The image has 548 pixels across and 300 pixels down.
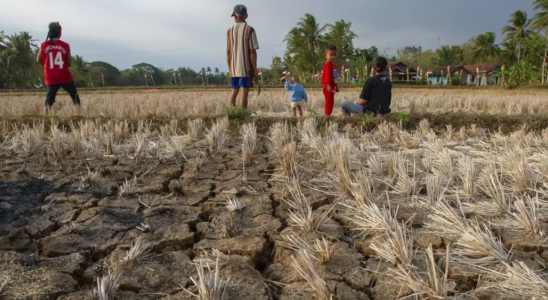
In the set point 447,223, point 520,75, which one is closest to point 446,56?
point 520,75

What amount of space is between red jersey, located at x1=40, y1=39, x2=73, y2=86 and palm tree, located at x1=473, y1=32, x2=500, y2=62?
5403 centimetres

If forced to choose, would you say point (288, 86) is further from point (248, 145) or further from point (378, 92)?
Answer: point (248, 145)

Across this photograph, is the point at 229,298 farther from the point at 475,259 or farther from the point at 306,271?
the point at 475,259

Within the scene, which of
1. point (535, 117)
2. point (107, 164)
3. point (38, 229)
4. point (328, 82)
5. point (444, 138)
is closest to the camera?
point (38, 229)

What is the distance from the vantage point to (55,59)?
5.49 meters

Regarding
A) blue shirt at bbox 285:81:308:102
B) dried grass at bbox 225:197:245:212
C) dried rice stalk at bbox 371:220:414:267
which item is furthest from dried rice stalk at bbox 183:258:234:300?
blue shirt at bbox 285:81:308:102

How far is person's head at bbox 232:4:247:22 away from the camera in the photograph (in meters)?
4.99

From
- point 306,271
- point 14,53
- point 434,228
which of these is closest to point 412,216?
point 434,228

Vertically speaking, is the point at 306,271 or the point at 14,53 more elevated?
the point at 14,53

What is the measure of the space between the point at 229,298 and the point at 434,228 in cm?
100

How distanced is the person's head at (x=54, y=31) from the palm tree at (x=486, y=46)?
5403 cm

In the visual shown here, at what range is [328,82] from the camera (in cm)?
498

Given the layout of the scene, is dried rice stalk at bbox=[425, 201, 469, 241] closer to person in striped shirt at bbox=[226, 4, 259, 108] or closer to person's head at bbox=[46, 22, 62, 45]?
person in striped shirt at bbox=[226, 4, 259, 108]

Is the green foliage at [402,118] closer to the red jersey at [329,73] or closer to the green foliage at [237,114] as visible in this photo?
the red jersey at [329,73]
